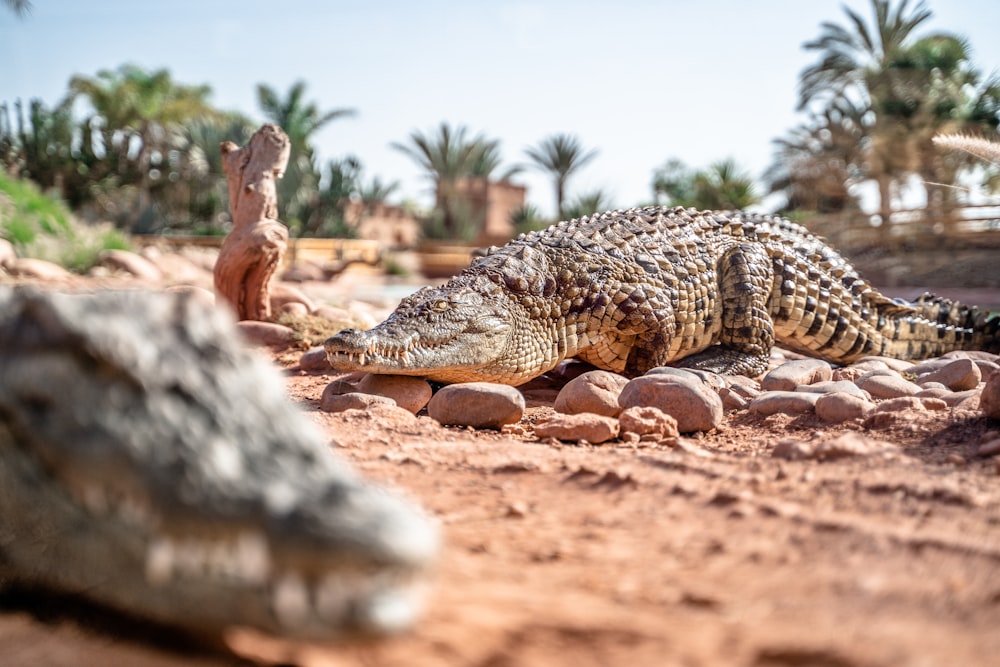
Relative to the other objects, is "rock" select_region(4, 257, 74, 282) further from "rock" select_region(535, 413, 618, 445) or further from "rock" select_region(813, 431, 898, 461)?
"rock" select_region(813, 431, 898, 461)

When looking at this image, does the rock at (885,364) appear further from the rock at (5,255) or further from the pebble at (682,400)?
the rock at (5,255)

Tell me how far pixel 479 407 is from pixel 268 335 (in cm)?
322

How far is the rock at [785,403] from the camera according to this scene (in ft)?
11.3

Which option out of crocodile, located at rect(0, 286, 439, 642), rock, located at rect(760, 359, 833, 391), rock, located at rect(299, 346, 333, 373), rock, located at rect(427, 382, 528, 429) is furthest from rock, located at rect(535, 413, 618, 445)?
rock, located at rect(299, 346, 333, 373)

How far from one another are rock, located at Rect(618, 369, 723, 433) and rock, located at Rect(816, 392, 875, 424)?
0.42 m

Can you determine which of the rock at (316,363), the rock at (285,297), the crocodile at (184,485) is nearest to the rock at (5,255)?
the rock at (285,297)

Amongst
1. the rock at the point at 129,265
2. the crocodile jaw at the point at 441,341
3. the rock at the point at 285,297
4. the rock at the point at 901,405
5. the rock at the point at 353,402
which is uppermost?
the rock at the point at 129,265

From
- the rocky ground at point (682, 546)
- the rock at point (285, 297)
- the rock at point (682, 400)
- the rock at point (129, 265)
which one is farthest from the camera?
the rock at point (129, 265)

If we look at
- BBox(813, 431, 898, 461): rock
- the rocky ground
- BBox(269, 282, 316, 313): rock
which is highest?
BBox(269, 282, 316, 313): rock

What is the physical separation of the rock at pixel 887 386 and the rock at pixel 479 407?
182 centimetres

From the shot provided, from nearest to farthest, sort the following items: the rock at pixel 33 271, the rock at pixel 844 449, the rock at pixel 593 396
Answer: the rock at pixel 844 449 < the rock at pixel 593 396 < the rock at pixel 33 271

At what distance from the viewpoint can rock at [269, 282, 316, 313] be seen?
278 inches

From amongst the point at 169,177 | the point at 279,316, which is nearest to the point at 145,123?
the point at 169,177

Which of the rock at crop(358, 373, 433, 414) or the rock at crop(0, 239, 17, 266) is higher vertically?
the rock at crop(0, 239, 17, 266)
